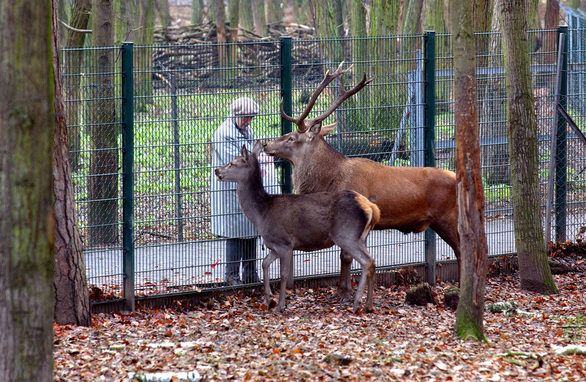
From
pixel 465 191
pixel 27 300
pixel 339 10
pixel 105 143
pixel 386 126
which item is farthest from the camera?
pixel 339 10

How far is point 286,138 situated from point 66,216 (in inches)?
118

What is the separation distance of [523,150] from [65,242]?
16.4 feet

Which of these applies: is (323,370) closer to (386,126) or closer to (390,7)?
(386,126)

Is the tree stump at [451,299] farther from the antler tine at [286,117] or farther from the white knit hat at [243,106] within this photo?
the white knit hat at [243,106]

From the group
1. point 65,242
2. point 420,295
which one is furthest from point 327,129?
point 65,242

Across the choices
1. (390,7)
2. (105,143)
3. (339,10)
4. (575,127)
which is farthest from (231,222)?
(339,10)

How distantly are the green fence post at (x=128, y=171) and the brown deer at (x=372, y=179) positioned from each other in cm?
165

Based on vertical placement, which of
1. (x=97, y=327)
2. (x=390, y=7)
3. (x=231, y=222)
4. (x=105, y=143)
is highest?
(x=390, y=7)

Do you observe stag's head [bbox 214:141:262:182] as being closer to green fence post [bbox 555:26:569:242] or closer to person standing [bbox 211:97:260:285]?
person standing [bbox 211:97:260:285]

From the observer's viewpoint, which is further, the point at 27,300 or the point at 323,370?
the point at 323,370

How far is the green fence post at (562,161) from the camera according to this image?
36.8ft

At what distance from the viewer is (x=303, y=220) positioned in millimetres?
8875

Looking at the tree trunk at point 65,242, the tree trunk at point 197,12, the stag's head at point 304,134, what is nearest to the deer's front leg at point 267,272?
the stag's head at point 304,134

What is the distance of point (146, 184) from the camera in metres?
9.30
